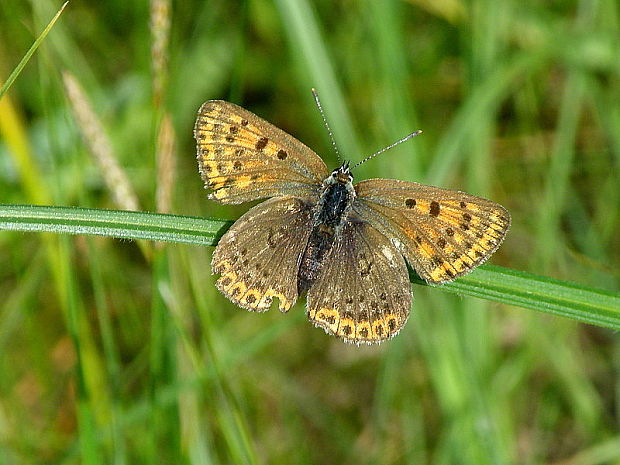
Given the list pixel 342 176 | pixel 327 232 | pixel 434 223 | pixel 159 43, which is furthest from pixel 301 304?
pixel 159 43

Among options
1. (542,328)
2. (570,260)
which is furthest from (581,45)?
(542,328)

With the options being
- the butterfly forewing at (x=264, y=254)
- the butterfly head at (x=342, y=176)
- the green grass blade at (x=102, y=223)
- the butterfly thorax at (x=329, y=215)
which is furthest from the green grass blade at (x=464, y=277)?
the butterfly head at (x=342, y=176)

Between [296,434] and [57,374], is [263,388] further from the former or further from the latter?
[57,374]

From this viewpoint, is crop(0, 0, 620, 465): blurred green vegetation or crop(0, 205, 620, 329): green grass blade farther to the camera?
crop(0, 0, 620, 465): blurred green vegetation

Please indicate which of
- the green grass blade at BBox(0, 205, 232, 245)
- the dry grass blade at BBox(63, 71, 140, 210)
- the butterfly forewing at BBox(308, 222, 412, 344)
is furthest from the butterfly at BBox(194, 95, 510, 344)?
the dry grass blade at BBox(63, 71, 140, 210)

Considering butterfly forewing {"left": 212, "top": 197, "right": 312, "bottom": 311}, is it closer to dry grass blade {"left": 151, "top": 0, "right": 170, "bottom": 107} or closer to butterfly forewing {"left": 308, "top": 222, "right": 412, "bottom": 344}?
butterfly forewing {"left": 308, "top": 222, "right": 412, "bottom": 344}

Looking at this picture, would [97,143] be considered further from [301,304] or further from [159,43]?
[301,304]
